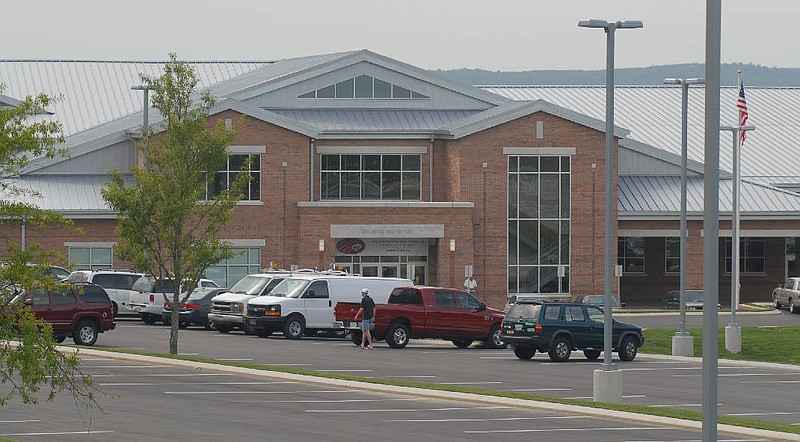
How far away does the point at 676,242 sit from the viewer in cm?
7206

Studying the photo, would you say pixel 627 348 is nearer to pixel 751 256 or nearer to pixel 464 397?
pixel 464 397

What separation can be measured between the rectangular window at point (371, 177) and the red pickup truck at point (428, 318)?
2185cm

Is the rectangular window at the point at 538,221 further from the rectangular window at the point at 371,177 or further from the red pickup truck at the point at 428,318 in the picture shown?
the red pickup truck at the point at 428,318

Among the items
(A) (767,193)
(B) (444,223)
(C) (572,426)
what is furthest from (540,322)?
(A) (767,193)

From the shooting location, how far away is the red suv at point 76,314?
36844mm

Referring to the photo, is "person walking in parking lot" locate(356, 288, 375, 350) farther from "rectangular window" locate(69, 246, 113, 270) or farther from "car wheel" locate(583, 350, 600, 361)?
"rectangular window" locate(69, 246, 113, 270)

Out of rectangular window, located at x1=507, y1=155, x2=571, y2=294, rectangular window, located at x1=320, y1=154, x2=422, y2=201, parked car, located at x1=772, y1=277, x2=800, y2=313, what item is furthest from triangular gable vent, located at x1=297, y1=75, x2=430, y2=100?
parked car, located at x1=772, y1=277, x2=800, y2=313

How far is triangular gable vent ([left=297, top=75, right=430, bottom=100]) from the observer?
66688 mm

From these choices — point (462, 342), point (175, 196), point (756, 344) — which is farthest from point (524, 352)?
point (756, 344)

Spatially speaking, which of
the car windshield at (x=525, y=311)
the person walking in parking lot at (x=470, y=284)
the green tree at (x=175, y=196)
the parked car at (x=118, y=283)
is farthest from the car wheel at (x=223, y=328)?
the person walking in parking lot at (x=470, y=284)

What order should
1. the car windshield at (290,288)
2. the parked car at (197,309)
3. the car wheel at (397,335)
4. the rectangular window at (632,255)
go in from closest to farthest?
1. the car wheel at (397,335)
2. the car windshield at (290,288)
3. the parked car at (197,309)
4. the rectangular window at (632,255)

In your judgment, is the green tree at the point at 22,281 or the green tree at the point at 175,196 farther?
the green tree at the point at 175,196

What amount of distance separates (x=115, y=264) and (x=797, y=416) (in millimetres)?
39553

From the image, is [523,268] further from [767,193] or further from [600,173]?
[767,193]
